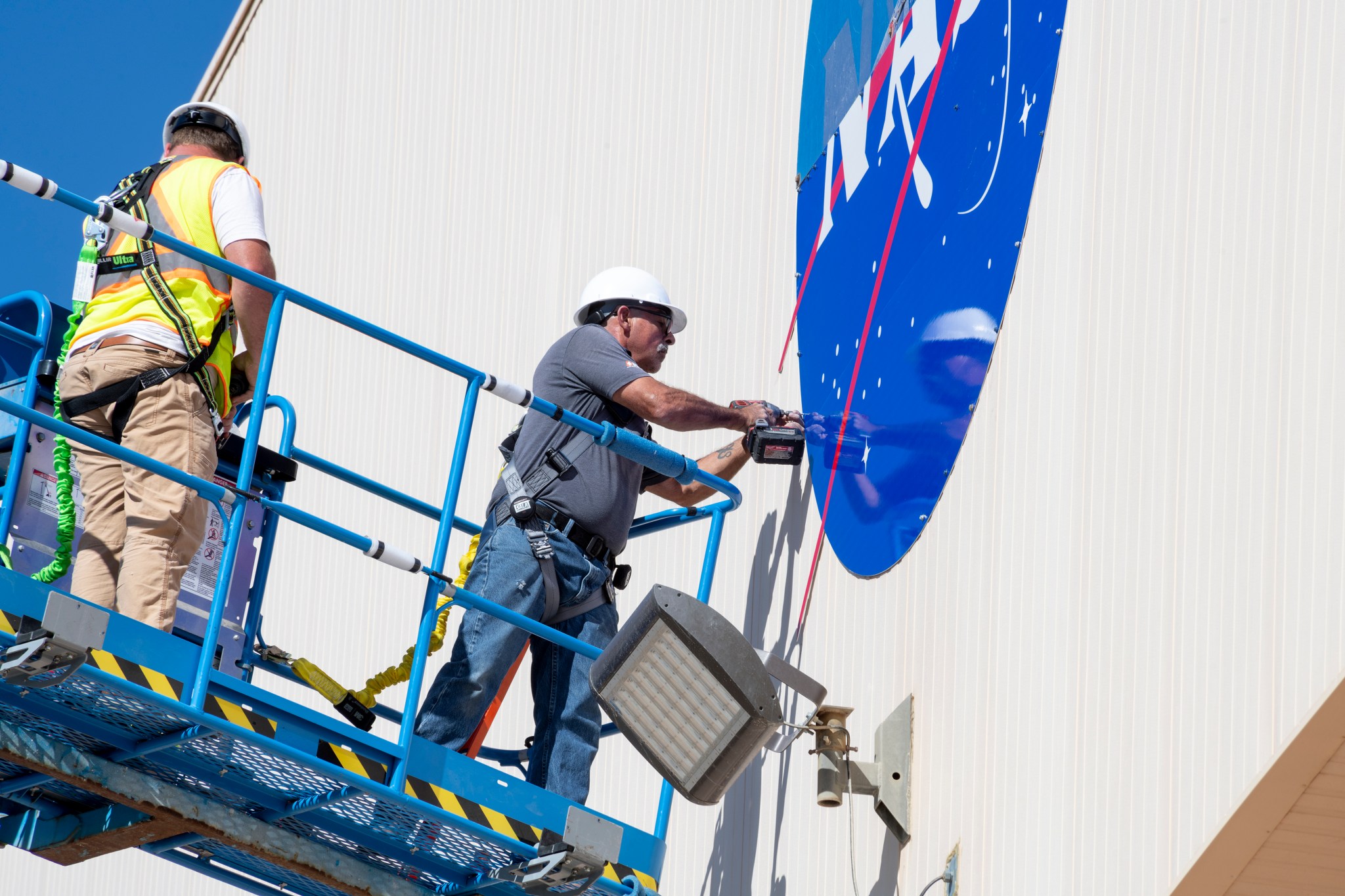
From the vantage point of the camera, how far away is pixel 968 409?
5785mm

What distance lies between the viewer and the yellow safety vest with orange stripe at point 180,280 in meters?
5.70

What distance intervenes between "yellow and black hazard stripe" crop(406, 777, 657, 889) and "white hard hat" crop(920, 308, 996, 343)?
7.27ft

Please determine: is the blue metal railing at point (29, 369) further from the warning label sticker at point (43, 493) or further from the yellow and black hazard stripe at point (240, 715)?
the yellow and black hazard stripe at point (240, 715)

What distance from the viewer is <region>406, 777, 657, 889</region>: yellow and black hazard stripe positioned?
5582 mm

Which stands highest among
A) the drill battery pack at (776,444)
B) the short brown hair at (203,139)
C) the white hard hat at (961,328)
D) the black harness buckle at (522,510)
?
the short brown hair at (203,139)

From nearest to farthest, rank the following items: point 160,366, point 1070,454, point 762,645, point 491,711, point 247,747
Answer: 1. point 1070,454
2. point 247,747
3. point 160,366
4. point 491,711
5. point 762,645

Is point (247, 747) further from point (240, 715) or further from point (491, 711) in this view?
point (491, 711)

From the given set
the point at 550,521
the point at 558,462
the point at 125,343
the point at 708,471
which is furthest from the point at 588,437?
the point at 125,343

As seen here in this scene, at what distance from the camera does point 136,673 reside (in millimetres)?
5059

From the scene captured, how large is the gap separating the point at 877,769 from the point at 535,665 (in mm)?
1523

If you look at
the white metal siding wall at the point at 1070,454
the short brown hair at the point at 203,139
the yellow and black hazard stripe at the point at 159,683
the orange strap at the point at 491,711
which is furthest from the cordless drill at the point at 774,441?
the yellow and black hazard stripe at the point at 159,683

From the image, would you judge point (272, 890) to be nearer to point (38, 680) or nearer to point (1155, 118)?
point (38, 680)

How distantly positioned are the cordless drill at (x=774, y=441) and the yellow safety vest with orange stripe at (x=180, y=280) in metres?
2.23

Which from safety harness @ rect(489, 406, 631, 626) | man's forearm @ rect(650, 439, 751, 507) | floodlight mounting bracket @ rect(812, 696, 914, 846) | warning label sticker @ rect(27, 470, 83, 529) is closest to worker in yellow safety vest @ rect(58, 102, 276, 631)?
warning label sticker @ rect(27, 470, 83, 529)
